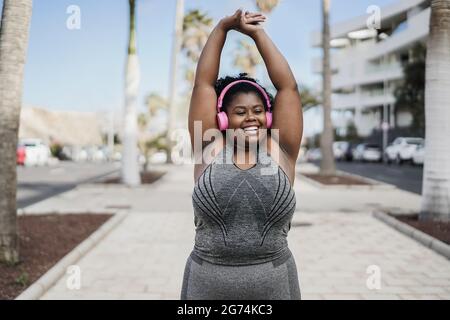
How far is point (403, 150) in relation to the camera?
3303 cm

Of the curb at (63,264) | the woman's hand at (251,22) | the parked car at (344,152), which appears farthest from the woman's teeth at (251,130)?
the parked car at (344,152)

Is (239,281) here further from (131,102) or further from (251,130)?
(131,102)

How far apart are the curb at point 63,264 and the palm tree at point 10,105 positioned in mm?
590

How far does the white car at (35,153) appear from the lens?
35375 mm

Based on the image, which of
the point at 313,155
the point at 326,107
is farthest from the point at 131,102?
the point at 313,155

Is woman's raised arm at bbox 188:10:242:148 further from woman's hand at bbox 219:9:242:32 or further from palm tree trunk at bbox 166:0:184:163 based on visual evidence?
palm tree trunk at bbox 166:0:184:163

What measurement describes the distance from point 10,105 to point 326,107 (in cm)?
1564

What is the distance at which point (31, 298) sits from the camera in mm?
5156

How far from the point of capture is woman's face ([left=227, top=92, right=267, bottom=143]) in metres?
2.03

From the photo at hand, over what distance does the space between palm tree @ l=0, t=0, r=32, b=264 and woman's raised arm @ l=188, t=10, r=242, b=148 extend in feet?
15.7

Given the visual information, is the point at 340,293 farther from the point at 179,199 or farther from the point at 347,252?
the point at 179,199

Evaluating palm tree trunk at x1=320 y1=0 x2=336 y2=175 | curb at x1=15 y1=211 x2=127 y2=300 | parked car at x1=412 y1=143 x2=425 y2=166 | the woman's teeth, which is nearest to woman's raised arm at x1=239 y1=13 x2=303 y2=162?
the woman's teeth

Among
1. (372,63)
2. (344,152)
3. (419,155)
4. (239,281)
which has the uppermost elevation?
(372,63)
